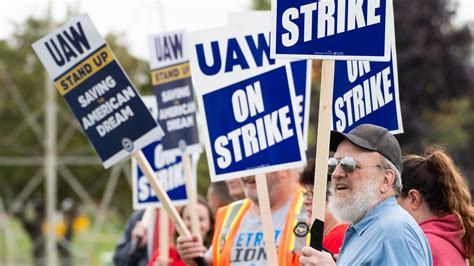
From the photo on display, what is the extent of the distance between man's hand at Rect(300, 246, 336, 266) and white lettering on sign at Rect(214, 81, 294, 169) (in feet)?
5.15

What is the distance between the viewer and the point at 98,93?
8.12m

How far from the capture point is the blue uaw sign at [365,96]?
695 cm

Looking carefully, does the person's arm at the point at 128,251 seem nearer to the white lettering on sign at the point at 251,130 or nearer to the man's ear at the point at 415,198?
the white lettering on sign at the point at 251,130

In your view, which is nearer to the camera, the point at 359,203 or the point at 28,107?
the point at 359,203

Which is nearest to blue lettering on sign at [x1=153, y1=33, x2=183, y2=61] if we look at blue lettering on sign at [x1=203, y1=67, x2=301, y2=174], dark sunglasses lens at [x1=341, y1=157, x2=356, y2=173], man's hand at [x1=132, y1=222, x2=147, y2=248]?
blue lettering on sign at [x1=203, y1=67, x2=301, y2=174]

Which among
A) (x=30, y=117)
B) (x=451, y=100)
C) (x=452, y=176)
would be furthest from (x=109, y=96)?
(x=451, y=100)

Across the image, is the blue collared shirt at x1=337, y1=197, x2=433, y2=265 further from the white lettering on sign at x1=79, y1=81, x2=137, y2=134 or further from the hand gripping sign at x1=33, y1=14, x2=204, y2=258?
the white lettering on sign at x1=79, y1=81, x2=137, y2=134

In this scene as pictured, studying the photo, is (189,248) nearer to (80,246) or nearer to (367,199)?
(367,199)

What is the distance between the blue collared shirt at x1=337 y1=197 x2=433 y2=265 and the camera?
5.50 metres

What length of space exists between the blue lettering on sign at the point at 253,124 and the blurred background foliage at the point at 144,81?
25.1 meters

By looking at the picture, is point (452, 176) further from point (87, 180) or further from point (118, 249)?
point (87, 180)

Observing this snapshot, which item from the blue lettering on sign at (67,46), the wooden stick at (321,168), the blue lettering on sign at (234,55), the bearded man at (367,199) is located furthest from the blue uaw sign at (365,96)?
the blue lettering on sign at (67,46)

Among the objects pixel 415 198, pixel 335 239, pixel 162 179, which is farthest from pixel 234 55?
pixel 162 179

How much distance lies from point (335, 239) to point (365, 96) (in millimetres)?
793
